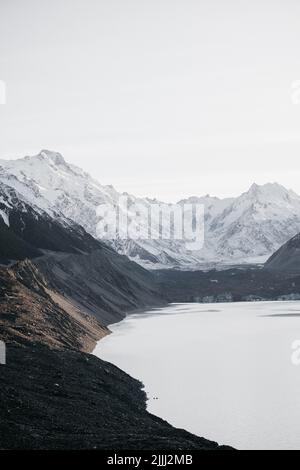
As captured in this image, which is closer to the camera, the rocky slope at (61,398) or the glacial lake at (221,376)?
the rocky slope at (61,398)

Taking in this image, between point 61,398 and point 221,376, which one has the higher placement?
point 221,376

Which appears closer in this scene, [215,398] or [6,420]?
[6,420]

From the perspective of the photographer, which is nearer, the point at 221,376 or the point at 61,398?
the point at 61,398

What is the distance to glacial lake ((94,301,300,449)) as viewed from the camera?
175 ft

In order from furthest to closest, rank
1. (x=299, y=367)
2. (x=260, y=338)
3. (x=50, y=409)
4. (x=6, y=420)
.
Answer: (x=260, y=338) → (x=299, y=367) → (x=50, y=409) → (x=6, y=420)

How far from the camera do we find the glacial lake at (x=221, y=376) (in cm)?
5343

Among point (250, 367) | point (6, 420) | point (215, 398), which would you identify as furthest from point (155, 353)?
point (6, 420)

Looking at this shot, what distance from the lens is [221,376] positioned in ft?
258

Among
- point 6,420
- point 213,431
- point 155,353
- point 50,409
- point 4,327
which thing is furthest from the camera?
point 155,353

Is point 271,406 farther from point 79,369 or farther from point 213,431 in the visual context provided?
point 79,369

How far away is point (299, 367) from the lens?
278 feet

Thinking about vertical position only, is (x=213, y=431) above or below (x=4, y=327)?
below

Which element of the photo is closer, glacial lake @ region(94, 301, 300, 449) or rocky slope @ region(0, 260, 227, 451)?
rocky slope @ region(0, 260, 227, 451)
